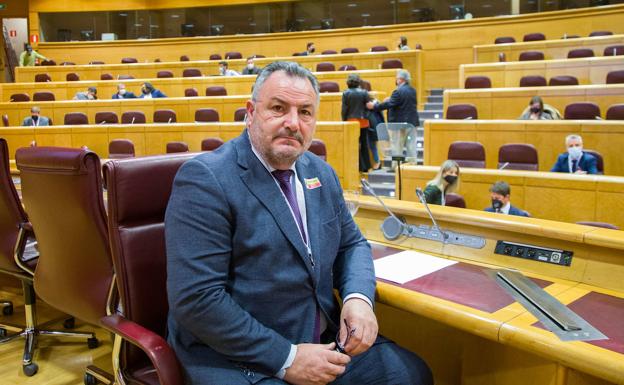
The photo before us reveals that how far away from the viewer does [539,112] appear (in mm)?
5641

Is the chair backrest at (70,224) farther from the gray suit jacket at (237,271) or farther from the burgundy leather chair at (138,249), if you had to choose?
the gray suit jacket at (237,271)

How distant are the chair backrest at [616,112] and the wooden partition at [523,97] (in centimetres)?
48

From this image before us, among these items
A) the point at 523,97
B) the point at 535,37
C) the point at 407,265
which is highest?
the point at 535,37

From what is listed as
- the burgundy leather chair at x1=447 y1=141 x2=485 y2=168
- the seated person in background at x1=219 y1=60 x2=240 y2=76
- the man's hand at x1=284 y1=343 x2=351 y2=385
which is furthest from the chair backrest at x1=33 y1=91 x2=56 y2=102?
the man's hand at x1=284 y1=343 x2=351 y2=385

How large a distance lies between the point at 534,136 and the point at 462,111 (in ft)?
3.83

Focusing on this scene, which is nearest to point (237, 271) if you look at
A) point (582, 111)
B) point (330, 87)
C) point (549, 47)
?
point (582, 111)

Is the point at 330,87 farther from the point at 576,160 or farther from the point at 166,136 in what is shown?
the point at 576,160

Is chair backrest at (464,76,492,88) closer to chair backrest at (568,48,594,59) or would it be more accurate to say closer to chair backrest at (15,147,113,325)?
chair backrest at (568,48,594,59)

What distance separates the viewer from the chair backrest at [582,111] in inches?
226

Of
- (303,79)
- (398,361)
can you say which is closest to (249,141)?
(303,79)

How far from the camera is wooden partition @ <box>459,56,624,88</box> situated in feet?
23.5

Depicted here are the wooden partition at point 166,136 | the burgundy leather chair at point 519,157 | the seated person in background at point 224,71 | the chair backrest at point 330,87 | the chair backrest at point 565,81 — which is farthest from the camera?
Answer: the seated person in background at point 224,71

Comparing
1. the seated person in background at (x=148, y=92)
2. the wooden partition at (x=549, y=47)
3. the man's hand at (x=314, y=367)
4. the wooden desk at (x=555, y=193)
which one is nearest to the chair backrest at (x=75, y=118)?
the seated person in background at (x=148, y=92)

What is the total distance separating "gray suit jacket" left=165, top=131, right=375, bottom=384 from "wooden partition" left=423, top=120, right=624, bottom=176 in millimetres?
4386
